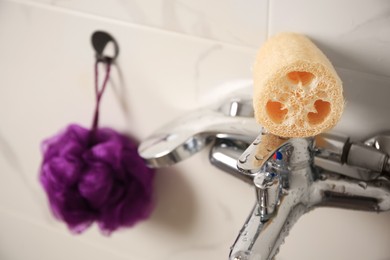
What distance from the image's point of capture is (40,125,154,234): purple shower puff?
61 centimetres

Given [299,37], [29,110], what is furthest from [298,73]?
[29,110]

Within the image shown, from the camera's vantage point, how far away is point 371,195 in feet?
1.64

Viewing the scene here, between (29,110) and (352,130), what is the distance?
0.40 meters

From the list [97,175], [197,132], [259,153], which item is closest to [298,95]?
[259,153]

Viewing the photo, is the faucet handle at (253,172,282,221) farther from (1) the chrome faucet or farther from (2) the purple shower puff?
(2) the purple shower puff

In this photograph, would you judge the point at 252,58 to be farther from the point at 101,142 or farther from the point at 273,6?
the point at 101,142

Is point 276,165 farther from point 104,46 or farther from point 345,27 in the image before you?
point 104,46

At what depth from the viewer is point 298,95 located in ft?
1.32

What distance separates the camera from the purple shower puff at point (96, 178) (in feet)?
1.99

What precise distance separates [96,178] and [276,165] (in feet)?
0.70

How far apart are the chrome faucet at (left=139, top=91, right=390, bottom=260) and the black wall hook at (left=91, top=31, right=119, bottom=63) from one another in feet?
0.36

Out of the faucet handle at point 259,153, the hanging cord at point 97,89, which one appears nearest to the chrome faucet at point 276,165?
the faucet handle at point 259,153

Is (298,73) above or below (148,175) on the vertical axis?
above

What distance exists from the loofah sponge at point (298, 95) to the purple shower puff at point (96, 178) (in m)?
0.25
